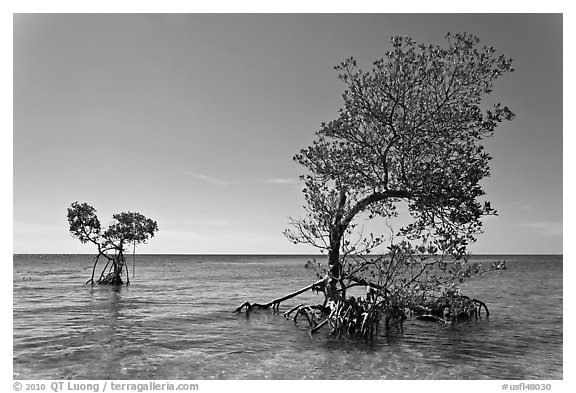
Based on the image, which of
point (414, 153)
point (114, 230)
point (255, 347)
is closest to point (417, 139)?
point (414, 153)

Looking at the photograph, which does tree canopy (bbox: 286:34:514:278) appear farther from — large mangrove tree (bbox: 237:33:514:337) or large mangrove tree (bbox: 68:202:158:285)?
large mangrove tree (bbox: 68:202:158:285)

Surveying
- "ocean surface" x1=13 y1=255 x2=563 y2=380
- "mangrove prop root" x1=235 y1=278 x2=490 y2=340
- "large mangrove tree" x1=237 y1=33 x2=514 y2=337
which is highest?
"large mangrove tree" x1=237 y1=33 x2=514 y2=337

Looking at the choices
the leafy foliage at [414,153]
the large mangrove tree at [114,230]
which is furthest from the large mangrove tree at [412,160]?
the large mangrove tree at [114,230]

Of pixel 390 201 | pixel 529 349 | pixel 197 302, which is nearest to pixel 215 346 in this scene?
pixel 390 201

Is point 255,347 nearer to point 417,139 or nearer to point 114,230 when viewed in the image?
point 417,139

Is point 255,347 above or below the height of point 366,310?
below

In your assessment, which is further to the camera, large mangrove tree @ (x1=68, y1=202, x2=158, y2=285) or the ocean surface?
large mangrove tree @ (x1=68, y1=202, x2=158, y2=285)

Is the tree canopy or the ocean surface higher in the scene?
the tree canopy

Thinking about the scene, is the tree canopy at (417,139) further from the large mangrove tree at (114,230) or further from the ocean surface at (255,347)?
the large mangrove tree at (114,230)

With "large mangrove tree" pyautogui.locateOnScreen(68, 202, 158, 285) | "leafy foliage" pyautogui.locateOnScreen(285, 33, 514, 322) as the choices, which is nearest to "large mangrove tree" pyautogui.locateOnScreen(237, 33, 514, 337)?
"leafy foliage" pyautogui.locateOnScreen(285, 33, 514, 322)

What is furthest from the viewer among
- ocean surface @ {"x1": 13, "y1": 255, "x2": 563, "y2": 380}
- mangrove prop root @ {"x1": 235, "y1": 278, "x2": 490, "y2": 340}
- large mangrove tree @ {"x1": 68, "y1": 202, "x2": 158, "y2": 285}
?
large mangrove tree @ {"x1": 68, "y1": 202, "x2": 158, "y2": 285}

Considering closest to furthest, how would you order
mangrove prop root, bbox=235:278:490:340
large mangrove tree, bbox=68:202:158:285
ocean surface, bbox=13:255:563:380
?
ocean surface, bbox=13:255:563:380 → mangrove prop root, bbox=235:278:490:340 → large mangrove tree, bbox=68:202:158:285
